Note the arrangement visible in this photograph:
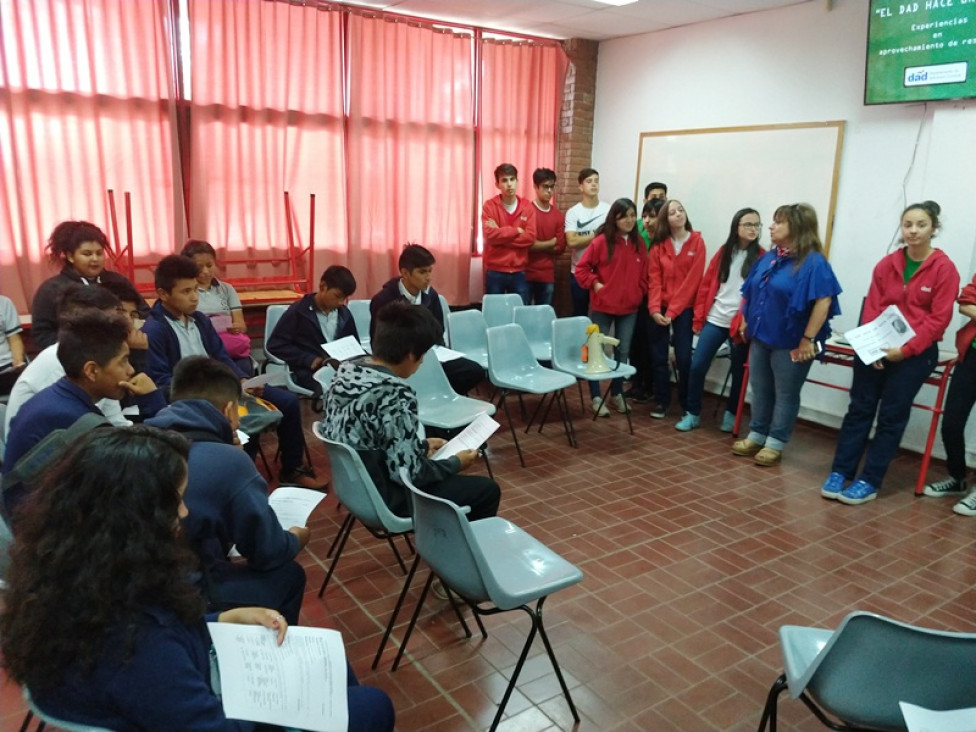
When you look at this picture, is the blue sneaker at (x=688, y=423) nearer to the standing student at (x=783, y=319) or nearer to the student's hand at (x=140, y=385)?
the standing student at (x=783, y=319)

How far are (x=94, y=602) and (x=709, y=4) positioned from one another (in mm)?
5655

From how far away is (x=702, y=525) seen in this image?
12.1 feet

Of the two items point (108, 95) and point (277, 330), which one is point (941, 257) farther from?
point (108, 95)

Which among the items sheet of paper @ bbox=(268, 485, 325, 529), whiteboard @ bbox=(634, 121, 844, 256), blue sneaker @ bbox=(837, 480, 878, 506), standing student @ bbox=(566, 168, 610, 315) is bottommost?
blue sneaker @ bbox=(837, 480, 878, 506)

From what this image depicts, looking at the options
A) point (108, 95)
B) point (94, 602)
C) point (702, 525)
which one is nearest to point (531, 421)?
point (702, 525)

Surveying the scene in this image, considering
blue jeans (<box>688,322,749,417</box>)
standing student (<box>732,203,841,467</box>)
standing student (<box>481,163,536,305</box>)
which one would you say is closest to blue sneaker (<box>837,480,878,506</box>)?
standing student (<box>732,203,841,467</box>)

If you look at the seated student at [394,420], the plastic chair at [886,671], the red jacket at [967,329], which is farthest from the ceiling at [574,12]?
the plastic chair at [886,671]

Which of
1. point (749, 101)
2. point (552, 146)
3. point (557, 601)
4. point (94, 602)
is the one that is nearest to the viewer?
point (94, 602)

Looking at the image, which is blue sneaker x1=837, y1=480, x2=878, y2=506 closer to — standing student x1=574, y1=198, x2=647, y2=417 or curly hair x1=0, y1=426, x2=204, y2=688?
standing student x1=574, y1=198, x2=647, y2=417

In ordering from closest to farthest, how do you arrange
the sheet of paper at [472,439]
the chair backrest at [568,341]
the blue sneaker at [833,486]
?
the sheet of paper at [472,439]
the blue sneaker at [833,486]
the chair backrest at [568,341]

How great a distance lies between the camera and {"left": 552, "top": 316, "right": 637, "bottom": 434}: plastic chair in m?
4.93

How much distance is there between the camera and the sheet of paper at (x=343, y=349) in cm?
393

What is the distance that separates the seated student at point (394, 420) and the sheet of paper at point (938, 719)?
1470 mm

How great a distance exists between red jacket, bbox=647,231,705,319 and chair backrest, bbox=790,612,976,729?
3903mm
